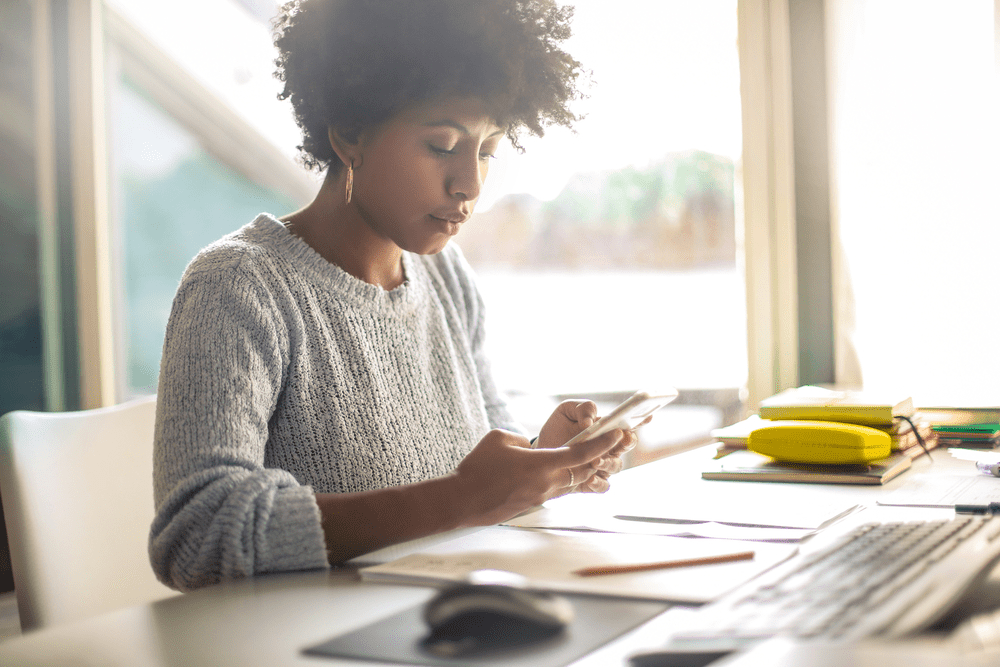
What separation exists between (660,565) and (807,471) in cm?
59

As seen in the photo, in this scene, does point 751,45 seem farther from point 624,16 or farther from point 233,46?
point 233,46

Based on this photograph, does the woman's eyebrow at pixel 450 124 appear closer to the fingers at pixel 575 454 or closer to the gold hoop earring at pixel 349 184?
the gold hoop earring at pixel 349 184

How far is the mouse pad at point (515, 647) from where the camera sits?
0.58 meters

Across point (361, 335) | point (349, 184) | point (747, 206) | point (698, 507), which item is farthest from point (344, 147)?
point (747, 206)

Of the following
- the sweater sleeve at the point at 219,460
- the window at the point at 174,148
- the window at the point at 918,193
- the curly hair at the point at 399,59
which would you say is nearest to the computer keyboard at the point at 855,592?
the sweater sleeve at the point at 219,460

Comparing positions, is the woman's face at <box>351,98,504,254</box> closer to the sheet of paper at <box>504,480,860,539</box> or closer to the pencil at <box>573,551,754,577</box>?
the sheet of paper at <box>504,480,860,539</box>

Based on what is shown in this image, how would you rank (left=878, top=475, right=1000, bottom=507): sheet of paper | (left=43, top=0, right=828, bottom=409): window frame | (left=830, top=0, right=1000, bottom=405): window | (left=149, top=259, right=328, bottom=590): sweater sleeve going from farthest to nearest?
(left=43, top=0, right=828, bottom=409): window frame
(left=830, top=0, right=1000, bottom=405): window
(left=878, top=475, right=1000, bottom=507): sheet of paper
(left=149, top=259, right=328, bottom=590): sweater sleeve

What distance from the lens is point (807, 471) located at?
1289mm

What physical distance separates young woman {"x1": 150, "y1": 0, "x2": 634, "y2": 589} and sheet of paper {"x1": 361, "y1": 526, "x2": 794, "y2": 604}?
47 mm

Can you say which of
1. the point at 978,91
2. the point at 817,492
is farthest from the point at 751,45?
the point at 817,492

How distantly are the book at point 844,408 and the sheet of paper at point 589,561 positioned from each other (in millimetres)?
633

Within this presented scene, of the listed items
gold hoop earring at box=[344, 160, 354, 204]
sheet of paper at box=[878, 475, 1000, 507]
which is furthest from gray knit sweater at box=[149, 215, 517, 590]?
sheet of paper at box=[878, 475, 1000, 507]

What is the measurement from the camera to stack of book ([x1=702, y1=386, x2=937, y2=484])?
50.1 inches

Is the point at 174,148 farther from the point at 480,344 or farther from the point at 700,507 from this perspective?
the point at 700,507
